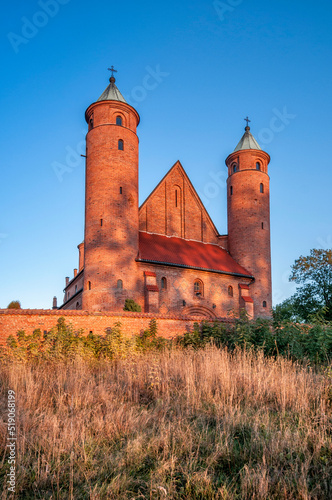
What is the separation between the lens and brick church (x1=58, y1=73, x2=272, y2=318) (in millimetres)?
25438

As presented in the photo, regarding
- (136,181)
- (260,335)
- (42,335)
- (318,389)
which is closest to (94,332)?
(42,335)

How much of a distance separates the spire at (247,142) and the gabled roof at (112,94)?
1030 cm

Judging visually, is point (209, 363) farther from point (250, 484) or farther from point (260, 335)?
point (260, 335)

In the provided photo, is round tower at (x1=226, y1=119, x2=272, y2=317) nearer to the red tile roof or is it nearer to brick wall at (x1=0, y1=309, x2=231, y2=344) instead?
the red tile roof

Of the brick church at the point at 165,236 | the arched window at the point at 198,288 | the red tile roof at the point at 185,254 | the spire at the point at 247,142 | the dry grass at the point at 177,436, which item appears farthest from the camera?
the spire at the point at 247,142

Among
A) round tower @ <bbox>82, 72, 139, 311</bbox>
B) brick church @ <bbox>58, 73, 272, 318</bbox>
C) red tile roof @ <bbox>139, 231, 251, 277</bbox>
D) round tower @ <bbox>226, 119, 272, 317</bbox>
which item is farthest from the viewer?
round tower @ <bbox>226, 119, 272, 317</bbox>

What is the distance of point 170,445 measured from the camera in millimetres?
5664

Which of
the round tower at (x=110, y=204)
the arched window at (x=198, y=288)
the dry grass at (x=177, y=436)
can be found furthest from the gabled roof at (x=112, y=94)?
the dry grass at (x=177, y=436)

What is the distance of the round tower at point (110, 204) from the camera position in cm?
2491

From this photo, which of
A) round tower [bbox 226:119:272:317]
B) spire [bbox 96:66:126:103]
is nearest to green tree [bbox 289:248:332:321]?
round tower [bbox 226:119:272:317]

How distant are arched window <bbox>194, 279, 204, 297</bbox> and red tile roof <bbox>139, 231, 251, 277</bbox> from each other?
3.52 feet

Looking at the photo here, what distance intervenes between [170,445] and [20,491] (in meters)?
1.82

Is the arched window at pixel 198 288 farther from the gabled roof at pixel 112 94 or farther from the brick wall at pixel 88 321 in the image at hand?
the gabled roof at pixel 112 94

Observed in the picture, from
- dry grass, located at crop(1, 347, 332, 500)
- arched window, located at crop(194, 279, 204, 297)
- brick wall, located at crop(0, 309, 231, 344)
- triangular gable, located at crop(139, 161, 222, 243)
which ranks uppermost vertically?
triangular gable, located at crop(139, 161, 222, 243)
